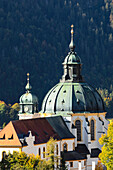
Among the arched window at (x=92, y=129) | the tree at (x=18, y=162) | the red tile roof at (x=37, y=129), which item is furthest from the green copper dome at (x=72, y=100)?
the tree at (x=18, y=162)

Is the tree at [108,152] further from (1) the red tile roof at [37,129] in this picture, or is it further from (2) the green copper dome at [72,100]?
(2) the green copper dome at [72,100]

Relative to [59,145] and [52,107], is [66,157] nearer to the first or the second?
[59,145]

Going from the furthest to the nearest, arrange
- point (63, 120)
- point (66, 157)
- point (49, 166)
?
point (63, 120) → point (66, 157) → point (49, 166)

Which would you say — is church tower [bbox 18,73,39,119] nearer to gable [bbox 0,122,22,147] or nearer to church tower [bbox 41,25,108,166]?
church tower [bbox 41,25,108,166]

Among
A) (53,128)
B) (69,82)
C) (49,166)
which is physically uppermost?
(69,82)

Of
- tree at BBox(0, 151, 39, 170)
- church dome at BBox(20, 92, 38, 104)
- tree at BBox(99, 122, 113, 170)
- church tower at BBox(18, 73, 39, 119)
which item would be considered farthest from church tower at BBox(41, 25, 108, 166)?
tree at BBox(0, 151, 39, 170)

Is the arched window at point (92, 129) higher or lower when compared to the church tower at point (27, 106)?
lower

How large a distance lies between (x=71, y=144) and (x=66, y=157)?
6.03 meters

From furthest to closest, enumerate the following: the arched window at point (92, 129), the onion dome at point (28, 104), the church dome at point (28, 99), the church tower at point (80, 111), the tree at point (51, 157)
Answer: the church dome at point (28, 99)
the onion dome at point (28, 104)
the arched window at point (92, 129)
the church tower at point (80, 111)
the tree at point (51, 157)

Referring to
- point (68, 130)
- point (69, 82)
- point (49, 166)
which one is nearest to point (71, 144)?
point (68, 130)

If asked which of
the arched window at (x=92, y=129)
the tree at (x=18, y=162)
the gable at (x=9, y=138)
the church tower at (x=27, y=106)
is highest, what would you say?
the church tower at (x=27, y=106)

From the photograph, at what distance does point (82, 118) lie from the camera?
139 m

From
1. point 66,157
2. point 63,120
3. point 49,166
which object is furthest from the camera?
point 63,120

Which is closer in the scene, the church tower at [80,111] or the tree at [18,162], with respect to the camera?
the tree at [18,162]
